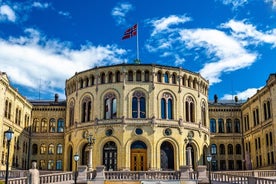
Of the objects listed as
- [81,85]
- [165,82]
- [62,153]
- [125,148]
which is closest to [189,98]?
[165,82]

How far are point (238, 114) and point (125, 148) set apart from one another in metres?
24.1

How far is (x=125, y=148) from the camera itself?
52.6m

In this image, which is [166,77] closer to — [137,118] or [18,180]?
[137,118]

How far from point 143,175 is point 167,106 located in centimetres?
1959

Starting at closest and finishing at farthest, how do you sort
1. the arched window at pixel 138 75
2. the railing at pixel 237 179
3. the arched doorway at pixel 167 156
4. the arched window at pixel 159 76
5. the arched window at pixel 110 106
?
the railing at pixel 237 179, the arched doorway at pixel 167 156, the arched window at pixel 110 106, the arched window at pixel 138 75, the arched window at pixel 159 76

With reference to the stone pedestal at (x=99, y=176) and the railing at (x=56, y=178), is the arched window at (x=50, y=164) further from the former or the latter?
the stone pedestal at (x=99, y=176)

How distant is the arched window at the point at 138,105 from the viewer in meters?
54.2

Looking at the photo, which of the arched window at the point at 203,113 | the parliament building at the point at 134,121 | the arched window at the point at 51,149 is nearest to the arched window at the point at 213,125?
the parliament building at the point at 134,121

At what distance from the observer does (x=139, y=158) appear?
2094 inches

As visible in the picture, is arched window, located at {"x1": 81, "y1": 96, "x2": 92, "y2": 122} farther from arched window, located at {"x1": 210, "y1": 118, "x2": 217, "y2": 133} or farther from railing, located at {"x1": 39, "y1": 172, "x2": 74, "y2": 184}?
arched window, located at {"x1": 210, "y1": 118, "x2": 217, "y2": 133}

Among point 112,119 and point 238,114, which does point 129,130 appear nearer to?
point 112,119

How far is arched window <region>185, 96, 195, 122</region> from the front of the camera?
5684 centimetres

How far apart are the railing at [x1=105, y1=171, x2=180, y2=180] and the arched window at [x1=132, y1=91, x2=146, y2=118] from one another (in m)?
17.4

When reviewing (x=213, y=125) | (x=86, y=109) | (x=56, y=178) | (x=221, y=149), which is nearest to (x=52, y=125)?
(x=86, y=109)
